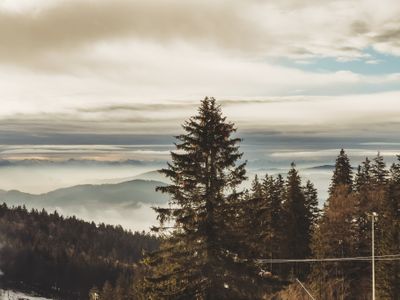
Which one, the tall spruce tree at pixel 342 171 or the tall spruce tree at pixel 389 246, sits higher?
the tall spruce tree at pixel 342 171

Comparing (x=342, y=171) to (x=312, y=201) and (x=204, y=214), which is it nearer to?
(x=312, y=201)

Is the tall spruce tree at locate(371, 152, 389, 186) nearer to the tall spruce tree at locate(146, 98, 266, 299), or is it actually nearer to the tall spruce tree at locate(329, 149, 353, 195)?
the tall spruce tree at locate(329, 149, 353, 195)

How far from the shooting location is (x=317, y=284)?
5619 cm

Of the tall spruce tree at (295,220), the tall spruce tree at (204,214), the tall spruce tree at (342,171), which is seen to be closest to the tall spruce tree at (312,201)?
the tall spruce tree at (295,220)

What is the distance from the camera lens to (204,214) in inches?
1164

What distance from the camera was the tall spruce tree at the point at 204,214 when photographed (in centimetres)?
2964

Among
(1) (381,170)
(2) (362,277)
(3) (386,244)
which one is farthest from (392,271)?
(1) (381,170)

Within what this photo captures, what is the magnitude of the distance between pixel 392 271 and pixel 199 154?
32448mm

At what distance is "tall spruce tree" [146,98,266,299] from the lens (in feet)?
97.2

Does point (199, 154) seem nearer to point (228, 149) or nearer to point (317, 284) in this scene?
point (228, 149)

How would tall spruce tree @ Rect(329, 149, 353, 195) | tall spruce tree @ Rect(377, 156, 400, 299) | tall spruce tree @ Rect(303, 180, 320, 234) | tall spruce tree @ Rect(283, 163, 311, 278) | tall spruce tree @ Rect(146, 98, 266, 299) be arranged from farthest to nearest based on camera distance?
1. tall spruce tree @ Rect(329, 149, 353, 195)
2. tall spruce tree @ Rect(303, 180, 320, 234)
3. tall spruce tree @ Rect(283, 163, 311, 278)
4. tall spruce tree @ Rect(377, 156, 400, 299)
5. tall spruce tree @ Rect(146, 98, 266, 299)

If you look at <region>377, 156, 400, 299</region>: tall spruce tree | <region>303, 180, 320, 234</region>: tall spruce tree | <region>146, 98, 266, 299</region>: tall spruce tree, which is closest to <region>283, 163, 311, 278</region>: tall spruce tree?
<region>303, 180, 320, 234</region>: tall spruce tree

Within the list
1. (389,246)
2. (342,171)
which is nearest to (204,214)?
(389,246)

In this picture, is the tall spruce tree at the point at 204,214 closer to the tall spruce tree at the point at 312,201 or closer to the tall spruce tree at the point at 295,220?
the tall spruce tree at the point at 295,220
